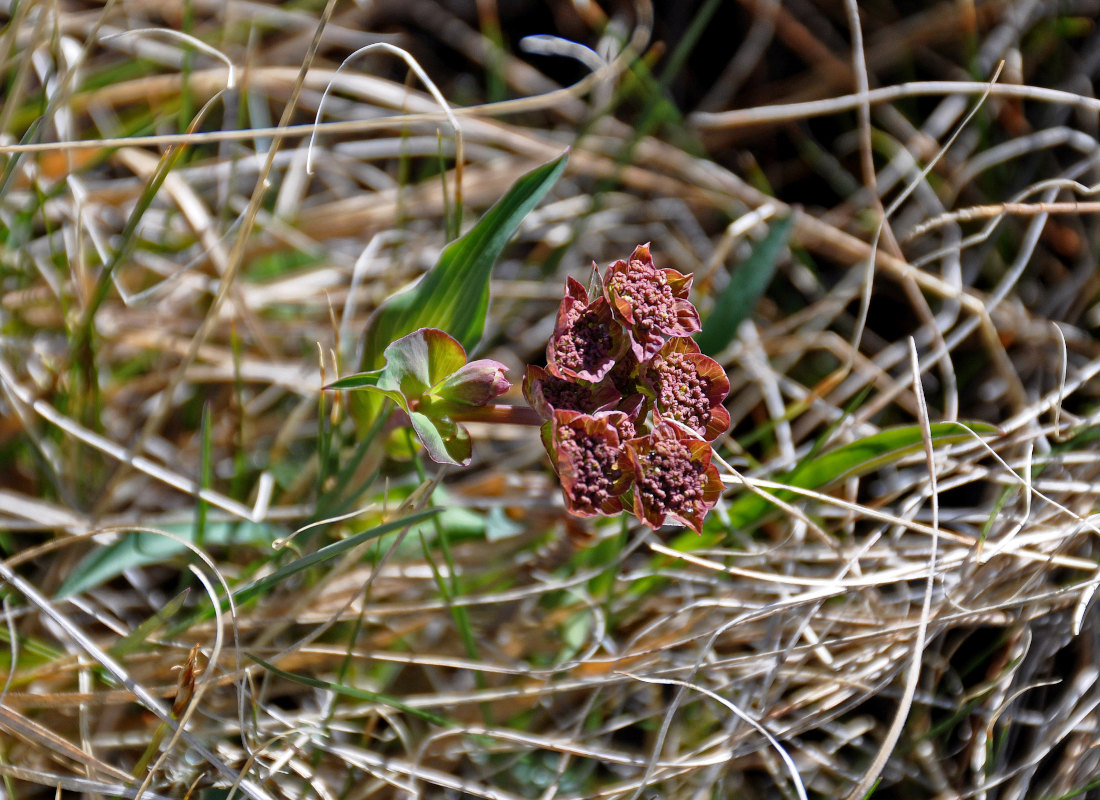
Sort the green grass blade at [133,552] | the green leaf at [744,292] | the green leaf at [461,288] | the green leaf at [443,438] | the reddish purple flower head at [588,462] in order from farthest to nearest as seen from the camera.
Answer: the green leaf at [744,292], the green grass blade at [133,552], the green leaf at [461,288], the green leaf at [443,438], the reddish purple flower head at [588,462]

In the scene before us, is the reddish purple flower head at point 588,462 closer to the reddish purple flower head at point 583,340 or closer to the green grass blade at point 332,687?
the reddish purple flower head at point 583,340

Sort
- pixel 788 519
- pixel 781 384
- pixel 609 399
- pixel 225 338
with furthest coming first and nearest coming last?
pixel 781 384, pixel 225 338, pixel 788 519, pixel 609 399

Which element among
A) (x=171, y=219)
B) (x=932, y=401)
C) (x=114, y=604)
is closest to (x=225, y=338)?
(x=171, y=219)

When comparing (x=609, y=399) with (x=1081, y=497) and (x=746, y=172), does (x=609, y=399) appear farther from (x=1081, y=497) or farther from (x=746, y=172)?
(x=746, y=172)

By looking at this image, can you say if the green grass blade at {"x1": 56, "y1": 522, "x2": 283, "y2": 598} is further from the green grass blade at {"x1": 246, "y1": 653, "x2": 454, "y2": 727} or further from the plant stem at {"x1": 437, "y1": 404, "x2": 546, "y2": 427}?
the plant stem at {"x1": 437, "y1": 404, "x2": 546, "y2": 427}

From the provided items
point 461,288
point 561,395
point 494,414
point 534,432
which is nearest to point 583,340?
point 561,395

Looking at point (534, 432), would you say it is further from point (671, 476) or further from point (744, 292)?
point (671, 476)

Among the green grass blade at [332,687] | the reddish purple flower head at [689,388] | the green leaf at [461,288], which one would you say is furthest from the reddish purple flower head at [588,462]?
the green grass blade at [332,687]

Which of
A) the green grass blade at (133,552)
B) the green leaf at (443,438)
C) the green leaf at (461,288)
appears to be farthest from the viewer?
the green grass blade at (133,552)
